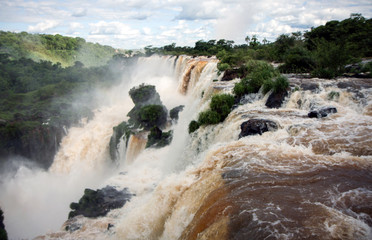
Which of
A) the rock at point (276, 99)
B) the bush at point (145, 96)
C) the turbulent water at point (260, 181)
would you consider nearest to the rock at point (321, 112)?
the turbulent water at point (260, 181)

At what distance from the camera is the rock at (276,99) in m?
12.2

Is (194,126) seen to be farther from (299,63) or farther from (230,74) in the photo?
(299,63)

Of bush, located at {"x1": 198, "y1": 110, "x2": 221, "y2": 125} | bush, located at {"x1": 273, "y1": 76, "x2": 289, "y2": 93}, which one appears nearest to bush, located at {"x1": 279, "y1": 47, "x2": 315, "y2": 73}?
bush, located at {"x1": 273, "y1": 76, "x2": 289, "y2": 93}

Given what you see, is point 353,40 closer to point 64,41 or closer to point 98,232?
point 98,232

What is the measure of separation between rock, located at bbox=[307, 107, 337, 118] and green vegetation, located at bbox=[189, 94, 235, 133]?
3.84 m

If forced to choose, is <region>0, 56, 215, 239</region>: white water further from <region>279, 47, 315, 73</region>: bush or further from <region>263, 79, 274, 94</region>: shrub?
Result: <region>279, 47, 315, 73</region>: bush

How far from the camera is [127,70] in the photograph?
48188 mm

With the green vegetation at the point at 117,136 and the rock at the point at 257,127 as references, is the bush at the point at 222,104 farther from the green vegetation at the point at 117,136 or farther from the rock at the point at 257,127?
the green vegetation at the point at 117,136

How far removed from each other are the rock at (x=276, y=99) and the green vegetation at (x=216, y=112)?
187 centimetres

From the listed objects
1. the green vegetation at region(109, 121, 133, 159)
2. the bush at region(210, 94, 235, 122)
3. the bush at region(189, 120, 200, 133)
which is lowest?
the green vegetation at region(109, 121, 133, 159)

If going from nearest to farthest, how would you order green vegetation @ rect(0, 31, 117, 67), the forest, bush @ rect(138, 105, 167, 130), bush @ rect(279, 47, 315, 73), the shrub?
the shrub
the forest
bush @ rect(279, 47, 315, 73)
bush @ rect(138, 105, 167, 130)
green vegetation @ rect(0, 31, 117, 67)

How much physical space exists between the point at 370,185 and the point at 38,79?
46.0 metres

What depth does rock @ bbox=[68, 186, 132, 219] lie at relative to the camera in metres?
11.2

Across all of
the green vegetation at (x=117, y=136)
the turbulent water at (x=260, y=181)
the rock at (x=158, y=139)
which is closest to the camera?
the turbulent water at (x=260, y=181)
